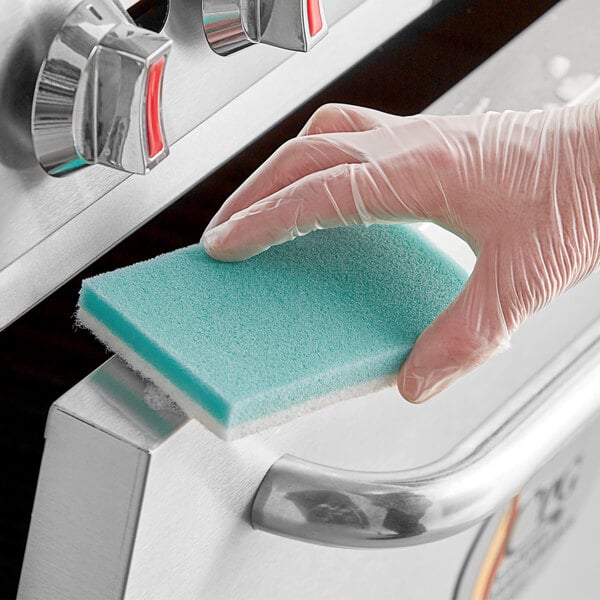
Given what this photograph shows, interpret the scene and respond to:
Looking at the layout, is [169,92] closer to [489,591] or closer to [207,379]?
[207,379]

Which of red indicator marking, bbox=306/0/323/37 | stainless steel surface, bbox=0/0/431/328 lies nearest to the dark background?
stainless steel surface, bbox=0/0/431/328

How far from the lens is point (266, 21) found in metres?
0.47

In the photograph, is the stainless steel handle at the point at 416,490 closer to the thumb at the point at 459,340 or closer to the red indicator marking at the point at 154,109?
the thumb at the point at 459,340

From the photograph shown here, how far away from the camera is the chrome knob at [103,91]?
39 cm

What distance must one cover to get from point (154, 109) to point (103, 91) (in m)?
0.02

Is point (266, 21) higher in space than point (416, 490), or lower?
higher

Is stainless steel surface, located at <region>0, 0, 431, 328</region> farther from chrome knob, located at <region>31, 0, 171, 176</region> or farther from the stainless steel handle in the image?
the stainless steel handle

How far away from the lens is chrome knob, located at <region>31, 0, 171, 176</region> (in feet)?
1.28

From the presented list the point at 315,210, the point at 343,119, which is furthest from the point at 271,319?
the point at 343,119

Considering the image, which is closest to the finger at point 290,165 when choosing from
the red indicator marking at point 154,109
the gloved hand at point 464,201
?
the gloved hand at point 464,201

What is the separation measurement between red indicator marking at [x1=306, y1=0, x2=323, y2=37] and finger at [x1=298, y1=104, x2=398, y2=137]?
9 cm

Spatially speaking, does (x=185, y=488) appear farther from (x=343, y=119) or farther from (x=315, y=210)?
(x=343, y=119)

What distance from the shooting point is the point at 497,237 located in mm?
512

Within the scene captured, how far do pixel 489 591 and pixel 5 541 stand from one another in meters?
0.34
